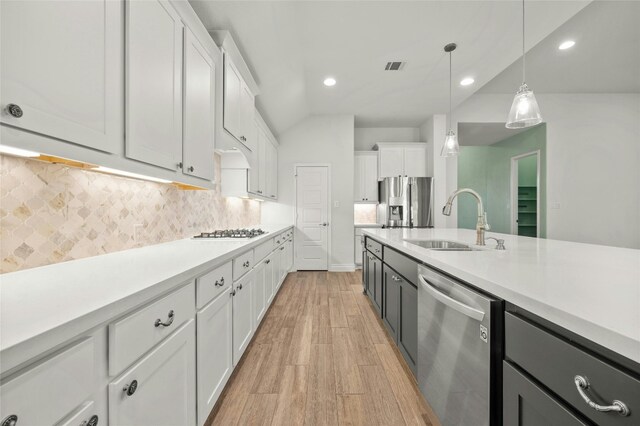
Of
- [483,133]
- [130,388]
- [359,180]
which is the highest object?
[483,133]

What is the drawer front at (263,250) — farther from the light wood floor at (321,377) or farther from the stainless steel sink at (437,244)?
the stainless steel sink at (437,244)

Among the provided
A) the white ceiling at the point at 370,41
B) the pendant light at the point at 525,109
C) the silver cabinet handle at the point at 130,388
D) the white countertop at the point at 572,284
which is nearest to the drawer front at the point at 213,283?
the silver cabinet handle at the point at 130,388

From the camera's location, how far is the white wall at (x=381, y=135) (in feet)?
18.2

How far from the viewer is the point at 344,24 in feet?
8.70

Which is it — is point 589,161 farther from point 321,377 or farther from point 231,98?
point 231,98

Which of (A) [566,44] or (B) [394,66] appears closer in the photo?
(A) [566,44]

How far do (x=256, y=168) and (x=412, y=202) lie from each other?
291 cm

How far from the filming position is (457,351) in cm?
106

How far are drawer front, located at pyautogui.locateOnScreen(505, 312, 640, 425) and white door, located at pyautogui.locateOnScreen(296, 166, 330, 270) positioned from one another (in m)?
4.21

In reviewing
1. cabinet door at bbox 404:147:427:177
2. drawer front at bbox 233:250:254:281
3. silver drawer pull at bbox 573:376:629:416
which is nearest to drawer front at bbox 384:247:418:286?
silver drawer pull at bbox 573:376:629:416

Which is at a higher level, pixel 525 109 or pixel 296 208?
pixel 525 109

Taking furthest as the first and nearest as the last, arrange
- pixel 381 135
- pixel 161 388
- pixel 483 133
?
pixel 483 133 < pixel 381 135 < pixel 161 388

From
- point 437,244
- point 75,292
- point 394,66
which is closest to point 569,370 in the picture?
point 75,292

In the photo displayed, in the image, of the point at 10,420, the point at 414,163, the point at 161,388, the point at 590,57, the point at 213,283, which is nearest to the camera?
the point at 10,420
